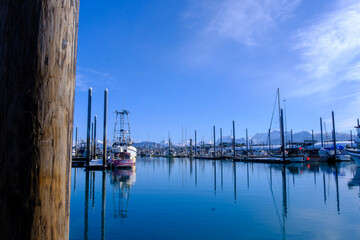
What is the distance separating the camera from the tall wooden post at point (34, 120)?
1392 millimetres

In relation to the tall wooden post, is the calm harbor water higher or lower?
lower

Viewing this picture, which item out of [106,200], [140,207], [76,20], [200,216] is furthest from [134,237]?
[76,20]

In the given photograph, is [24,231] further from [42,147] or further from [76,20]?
[76,20]

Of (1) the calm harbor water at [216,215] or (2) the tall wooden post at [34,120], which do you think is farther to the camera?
(1) the calm harbor water at [216,215]

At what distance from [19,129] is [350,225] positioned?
37.4 feet

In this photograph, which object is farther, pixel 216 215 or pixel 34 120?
pixel 216 215

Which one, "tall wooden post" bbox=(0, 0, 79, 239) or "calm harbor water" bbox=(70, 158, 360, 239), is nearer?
"tall wooden post" bbox=(0, 0, 79, 239)

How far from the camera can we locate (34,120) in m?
1.45

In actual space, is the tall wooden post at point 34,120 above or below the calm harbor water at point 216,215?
above

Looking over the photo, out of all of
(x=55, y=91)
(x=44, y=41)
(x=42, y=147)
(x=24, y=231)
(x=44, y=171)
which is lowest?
(x=24, y=231)

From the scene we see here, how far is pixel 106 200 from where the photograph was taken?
14.1 metres

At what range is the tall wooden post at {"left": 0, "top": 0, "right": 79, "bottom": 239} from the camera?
4.57ft

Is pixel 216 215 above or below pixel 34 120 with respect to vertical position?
below

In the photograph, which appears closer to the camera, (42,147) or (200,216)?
(42,147)
